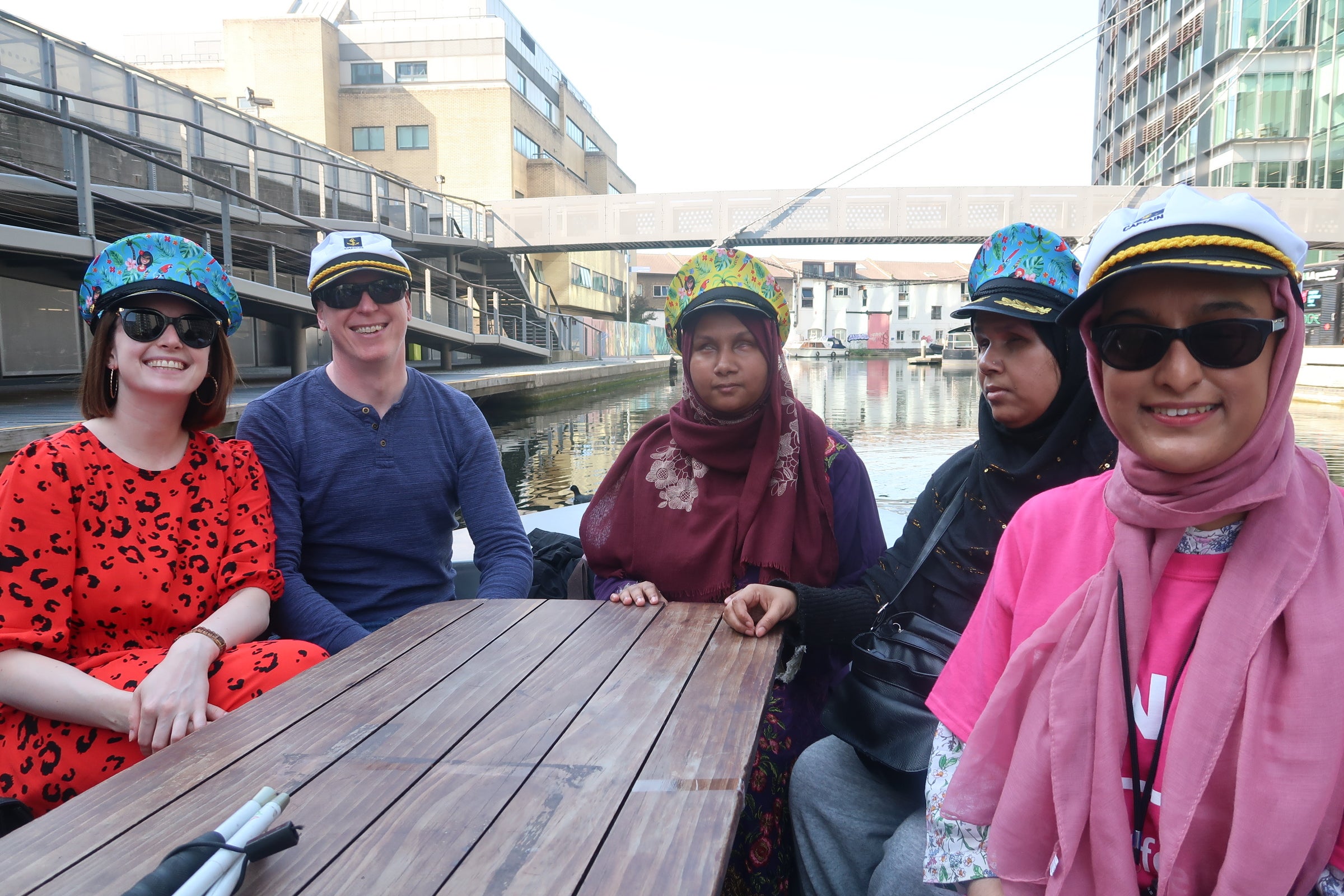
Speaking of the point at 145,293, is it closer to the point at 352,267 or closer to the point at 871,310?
the point at 352,267

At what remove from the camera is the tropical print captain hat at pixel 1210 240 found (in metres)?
1.01

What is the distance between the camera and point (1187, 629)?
1105 millimetres

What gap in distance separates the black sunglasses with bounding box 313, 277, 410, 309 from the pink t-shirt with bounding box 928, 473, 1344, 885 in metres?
1.78

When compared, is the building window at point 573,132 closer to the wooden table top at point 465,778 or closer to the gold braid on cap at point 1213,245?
the wooden table top at point 465,778

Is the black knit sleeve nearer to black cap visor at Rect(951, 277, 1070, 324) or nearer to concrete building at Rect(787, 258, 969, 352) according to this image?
black cap visor at Rect(951, 277, 1070, 324)

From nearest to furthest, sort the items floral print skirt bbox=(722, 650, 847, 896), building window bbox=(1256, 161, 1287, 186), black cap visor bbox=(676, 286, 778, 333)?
floral print skirt bbox=(722, 650, 847, 896) → black cap visor bbox=(676, 286, 778, 333) → building window bbox=(1256, 161, 1287, 186)

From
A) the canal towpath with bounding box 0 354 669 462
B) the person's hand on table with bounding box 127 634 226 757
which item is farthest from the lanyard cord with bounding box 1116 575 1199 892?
the canal towpath with bounding box 0 354 669 462

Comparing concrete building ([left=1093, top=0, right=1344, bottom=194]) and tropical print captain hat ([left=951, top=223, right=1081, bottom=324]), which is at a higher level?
concrete building ([left=1093, top=0, right=1344, bottom=194])

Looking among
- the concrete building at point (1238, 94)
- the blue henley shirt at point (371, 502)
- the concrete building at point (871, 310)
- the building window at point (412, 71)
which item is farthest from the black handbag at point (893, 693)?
the concrete building at point (871, 310)

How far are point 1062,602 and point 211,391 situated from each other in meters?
1.92

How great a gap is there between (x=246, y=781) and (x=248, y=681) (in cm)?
67

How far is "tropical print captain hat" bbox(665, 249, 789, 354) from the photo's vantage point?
2215mm

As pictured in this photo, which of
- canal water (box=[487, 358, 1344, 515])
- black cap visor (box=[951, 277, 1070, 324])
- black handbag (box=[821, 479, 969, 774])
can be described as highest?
black cap visor (box=[951, 277, 1070, 324])

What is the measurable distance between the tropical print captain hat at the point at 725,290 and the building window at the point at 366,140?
3525 centimetres
